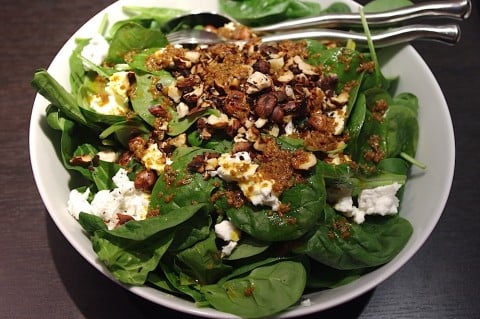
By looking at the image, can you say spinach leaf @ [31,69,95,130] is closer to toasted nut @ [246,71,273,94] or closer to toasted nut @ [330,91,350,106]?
toasted nut @ [246,71,273,94]

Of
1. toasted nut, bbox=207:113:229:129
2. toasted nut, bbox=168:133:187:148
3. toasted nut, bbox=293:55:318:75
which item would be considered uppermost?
toasted nut, bbox=293:55:318:75

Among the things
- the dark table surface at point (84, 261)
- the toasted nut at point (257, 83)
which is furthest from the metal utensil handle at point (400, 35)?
the dark table surface at point (84, 261)

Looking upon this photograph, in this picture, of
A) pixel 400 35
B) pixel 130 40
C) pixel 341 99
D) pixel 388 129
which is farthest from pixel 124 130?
pixel 400 35

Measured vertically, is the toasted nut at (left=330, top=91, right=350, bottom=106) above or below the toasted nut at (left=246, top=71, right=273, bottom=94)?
below

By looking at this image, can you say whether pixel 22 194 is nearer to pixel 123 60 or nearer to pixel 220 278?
pixel 123 60

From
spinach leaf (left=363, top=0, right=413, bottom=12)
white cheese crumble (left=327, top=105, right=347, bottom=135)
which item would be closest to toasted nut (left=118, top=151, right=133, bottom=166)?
white cheese crumble (left=327, top=105, right=347, bottom=135)

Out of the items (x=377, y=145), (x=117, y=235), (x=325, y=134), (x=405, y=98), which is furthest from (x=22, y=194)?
(x=405, y=98)
